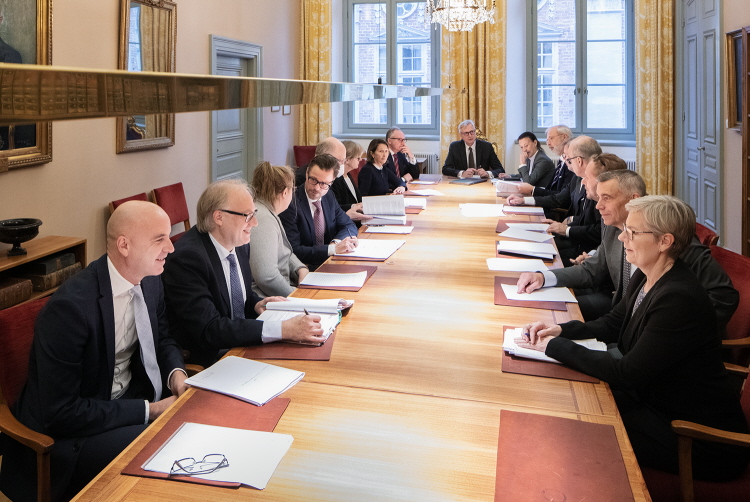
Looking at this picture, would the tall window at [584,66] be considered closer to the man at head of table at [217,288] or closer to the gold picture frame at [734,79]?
the gold picture frame at [734,79]

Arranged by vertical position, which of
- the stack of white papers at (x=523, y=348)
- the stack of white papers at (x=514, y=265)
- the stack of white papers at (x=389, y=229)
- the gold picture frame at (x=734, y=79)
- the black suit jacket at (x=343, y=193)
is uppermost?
the gold picture frame at (x=734, y=79)

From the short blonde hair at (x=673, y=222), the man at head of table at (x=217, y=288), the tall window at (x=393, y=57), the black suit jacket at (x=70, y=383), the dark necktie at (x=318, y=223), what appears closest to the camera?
the black suit jacket at (x=70, y=383)

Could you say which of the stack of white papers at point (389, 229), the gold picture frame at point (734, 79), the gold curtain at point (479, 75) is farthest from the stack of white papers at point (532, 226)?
the gold curtain at point (479, 75)

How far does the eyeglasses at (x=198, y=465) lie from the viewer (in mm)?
1549

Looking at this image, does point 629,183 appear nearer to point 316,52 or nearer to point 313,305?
point 313,305

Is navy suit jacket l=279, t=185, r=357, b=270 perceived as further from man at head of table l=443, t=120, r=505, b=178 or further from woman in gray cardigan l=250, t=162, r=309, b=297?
man at head of table l=443, t=120, r=505, b=178

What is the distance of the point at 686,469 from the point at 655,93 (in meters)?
7.63

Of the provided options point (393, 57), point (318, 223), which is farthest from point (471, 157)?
point (318, 223)

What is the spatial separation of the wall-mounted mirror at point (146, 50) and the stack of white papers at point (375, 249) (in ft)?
8.15

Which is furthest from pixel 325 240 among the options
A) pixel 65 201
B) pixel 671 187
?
pixel 671 187

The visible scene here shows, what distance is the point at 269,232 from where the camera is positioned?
3.43m

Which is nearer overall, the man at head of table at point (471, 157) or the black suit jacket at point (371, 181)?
the black suit jacket at point (371, 181)

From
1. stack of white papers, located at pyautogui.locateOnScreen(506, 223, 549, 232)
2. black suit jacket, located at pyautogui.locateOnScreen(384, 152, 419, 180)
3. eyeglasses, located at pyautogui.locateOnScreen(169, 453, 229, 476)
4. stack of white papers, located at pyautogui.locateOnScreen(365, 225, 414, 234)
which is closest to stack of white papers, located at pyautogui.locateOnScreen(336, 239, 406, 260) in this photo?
stack of white papers, located at pyautogui.locateOnScreen(365, 225, 414, 234)

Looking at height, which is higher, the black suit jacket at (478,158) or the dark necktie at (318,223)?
the black suit jacket at (478,158)
